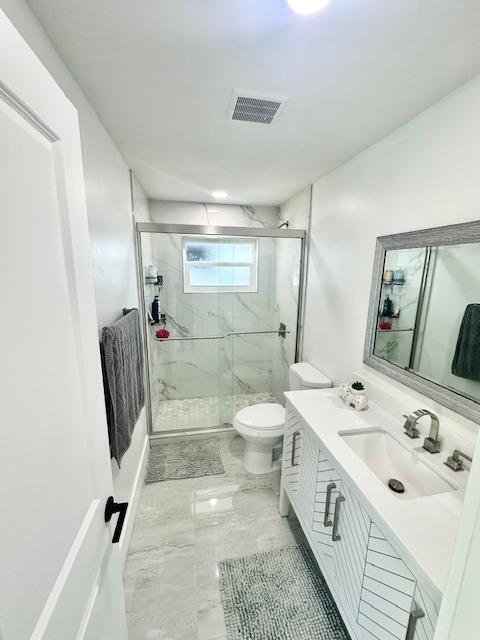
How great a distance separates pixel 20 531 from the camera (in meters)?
0.45

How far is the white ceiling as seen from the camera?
0.79 meters

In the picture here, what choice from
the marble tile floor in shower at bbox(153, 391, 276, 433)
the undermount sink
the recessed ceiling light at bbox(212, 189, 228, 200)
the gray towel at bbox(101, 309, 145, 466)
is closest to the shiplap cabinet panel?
the undermount sink

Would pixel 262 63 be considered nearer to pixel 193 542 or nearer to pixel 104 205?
pixel 104 205

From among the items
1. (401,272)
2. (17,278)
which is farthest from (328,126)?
(17,278)

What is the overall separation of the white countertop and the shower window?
1.79m

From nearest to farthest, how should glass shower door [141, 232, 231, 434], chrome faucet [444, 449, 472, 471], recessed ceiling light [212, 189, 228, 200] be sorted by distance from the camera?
chrome faucet [444, 449, 472, 471]
recessed ceiling light [212, 189, 228, 200]
glass shower door [141, 232, 231, 434]

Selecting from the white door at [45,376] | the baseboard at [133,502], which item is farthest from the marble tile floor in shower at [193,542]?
the white door at [45,376]

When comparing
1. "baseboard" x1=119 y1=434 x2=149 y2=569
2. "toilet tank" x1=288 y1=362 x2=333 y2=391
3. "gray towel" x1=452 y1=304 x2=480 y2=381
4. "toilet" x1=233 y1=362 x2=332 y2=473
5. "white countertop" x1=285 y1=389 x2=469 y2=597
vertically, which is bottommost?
"baseboard" x1=119 y1=434 x2=149 y2=569

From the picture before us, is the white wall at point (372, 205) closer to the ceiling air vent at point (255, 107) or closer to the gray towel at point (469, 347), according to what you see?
the gray towel at point (469, 347)

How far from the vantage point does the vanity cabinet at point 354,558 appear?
806mm

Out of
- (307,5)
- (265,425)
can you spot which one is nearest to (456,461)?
(265,425)

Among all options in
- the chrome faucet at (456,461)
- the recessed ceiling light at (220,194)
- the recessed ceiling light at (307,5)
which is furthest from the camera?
the recessed ceiling light at (220,194)

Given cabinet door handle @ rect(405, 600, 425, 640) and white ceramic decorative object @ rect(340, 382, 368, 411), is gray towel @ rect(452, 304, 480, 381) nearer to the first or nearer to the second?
white ceramic decorative object @ rect(340, 382, 368, 411)

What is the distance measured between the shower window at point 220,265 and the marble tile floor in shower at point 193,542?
174 centimetres
